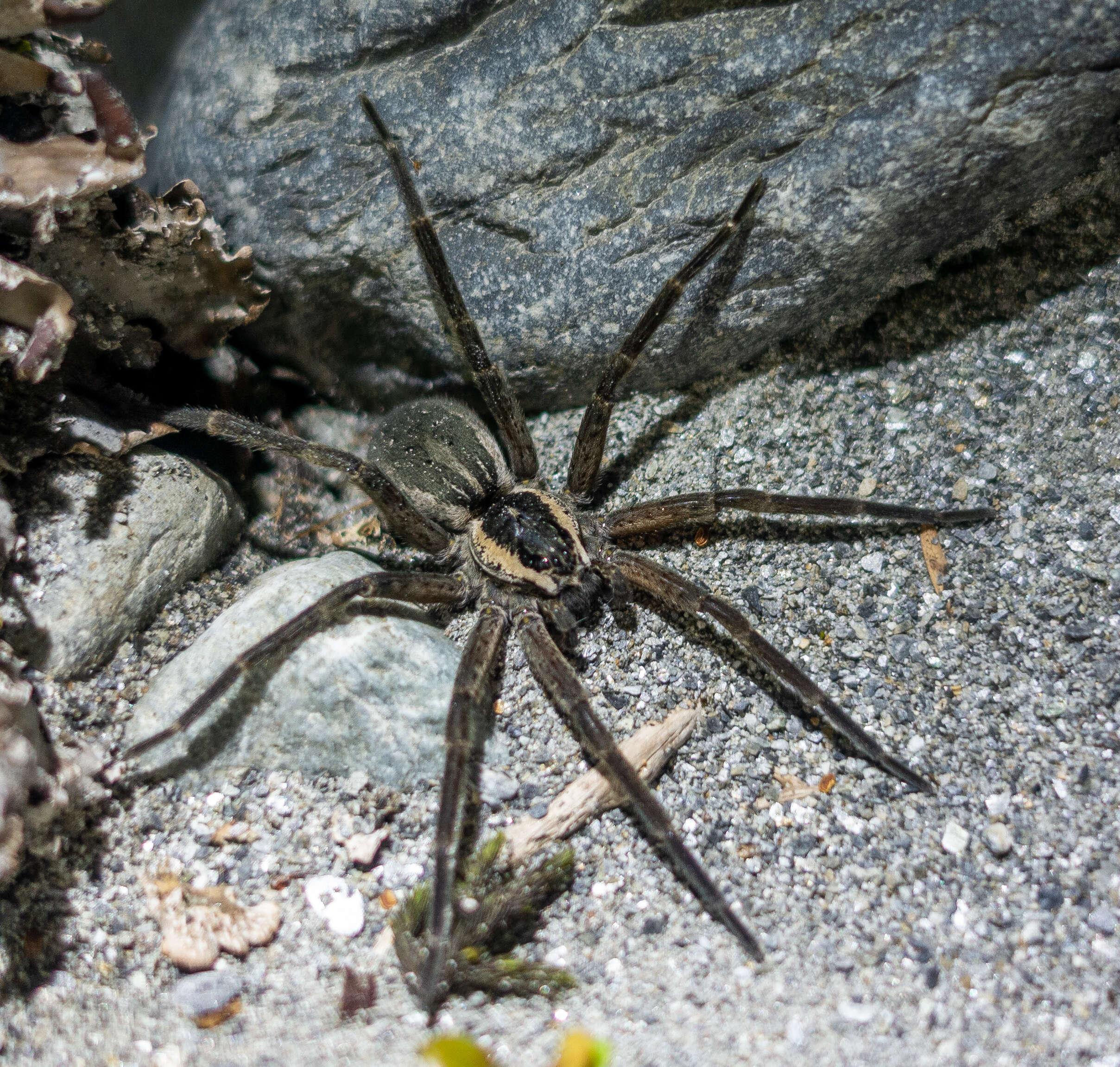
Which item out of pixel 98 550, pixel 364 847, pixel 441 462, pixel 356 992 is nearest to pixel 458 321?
pixel 441 462

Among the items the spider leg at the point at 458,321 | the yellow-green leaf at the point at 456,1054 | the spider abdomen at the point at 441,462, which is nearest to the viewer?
the yellow-green leaf at the point at 456,1054

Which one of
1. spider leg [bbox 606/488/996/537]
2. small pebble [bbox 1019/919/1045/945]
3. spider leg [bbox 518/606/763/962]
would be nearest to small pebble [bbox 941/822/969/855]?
small pebble [bbox 1019/919/1045/945]

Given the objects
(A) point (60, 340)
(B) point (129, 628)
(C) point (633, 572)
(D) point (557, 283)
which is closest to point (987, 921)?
(C) point (633, 572)

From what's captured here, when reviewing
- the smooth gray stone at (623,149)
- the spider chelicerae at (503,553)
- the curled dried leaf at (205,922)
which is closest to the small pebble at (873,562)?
the spider chelicerae at (503,553)

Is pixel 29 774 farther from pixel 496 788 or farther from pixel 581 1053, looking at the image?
pixel 581 1053

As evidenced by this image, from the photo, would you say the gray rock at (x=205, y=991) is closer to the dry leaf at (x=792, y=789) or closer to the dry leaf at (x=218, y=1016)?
the dry leaf at (x=218, y=1016)

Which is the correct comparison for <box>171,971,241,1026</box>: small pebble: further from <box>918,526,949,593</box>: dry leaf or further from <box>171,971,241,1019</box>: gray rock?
<box>918,526,949,593</box>: dry leaf
